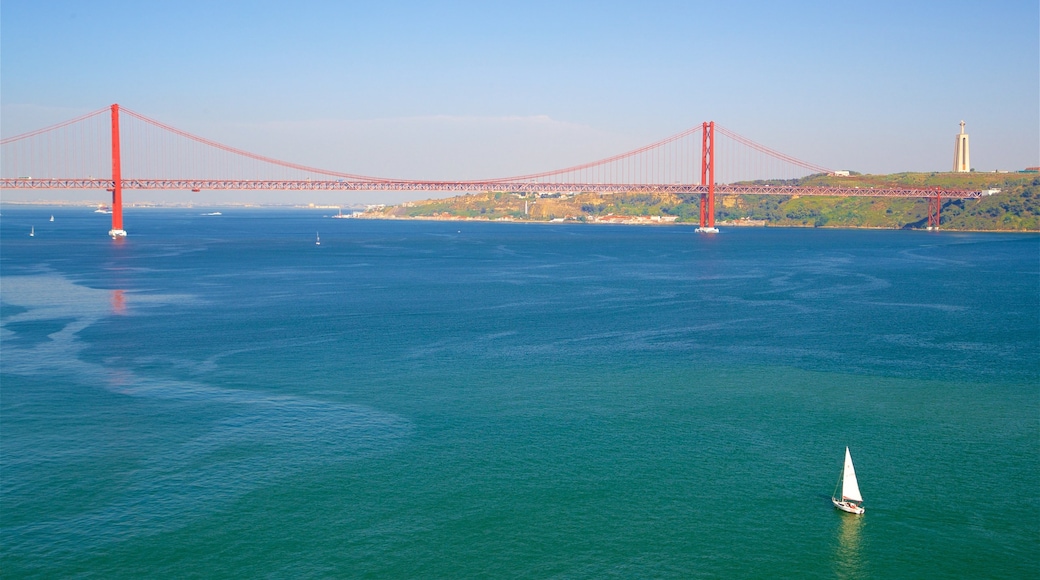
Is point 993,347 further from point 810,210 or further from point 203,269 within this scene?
point 810,210

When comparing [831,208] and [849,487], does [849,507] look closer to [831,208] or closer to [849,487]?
[849,487]

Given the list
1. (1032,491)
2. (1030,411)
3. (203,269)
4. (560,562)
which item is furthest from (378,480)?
(203,269)

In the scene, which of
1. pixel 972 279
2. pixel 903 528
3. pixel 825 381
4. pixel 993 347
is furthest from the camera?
pixel 972 279

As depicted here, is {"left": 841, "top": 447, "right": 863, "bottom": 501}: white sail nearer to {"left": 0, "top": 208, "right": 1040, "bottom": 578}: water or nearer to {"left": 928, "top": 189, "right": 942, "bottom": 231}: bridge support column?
{"left": 0, "top": 208, "right": 1040, "bottom": 578}: water

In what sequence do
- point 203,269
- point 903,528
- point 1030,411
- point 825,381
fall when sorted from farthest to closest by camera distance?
point 203,269 < point 825,381 < point 1030,411 < point 903,528

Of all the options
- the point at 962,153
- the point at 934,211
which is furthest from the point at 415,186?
the point at 962,153

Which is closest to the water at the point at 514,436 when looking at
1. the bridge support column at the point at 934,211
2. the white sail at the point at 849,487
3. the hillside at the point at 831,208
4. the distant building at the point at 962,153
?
the white sail at the point at 849,487
